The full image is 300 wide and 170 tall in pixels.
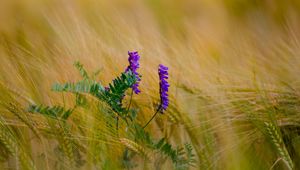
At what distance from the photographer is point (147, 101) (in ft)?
7.87

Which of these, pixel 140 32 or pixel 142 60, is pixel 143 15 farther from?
pixel 142 60

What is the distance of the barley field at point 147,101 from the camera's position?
6.63 ft

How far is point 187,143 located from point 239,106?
0.31 m

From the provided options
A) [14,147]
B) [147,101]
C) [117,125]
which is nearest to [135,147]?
[117,125]

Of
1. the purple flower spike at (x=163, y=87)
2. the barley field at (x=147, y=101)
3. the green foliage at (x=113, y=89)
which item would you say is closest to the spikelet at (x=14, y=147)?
the barley field at (x=147, y=101)

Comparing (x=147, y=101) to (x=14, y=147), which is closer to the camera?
(x=14, y=147)

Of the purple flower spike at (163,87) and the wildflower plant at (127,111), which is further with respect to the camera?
the purple flower spike at (163,87)

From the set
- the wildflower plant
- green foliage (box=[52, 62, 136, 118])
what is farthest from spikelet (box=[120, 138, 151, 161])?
green foliage (box=[52, 62, 136, 118])

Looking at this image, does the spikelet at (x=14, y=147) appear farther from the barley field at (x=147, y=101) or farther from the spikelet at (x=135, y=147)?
the spikelet at (x=135, y=147)

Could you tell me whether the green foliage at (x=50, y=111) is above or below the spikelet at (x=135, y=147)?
above

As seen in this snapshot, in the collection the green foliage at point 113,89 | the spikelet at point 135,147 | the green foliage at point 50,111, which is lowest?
the spikelet at point 135,147

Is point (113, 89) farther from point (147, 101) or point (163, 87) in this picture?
point (147, 101)

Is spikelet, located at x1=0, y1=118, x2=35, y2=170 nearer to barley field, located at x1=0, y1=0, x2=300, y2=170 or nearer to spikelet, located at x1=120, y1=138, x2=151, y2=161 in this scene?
barley field, located at x1=0, y1=0, x2=300, y2=170

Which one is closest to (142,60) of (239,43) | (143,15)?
(239,43)
